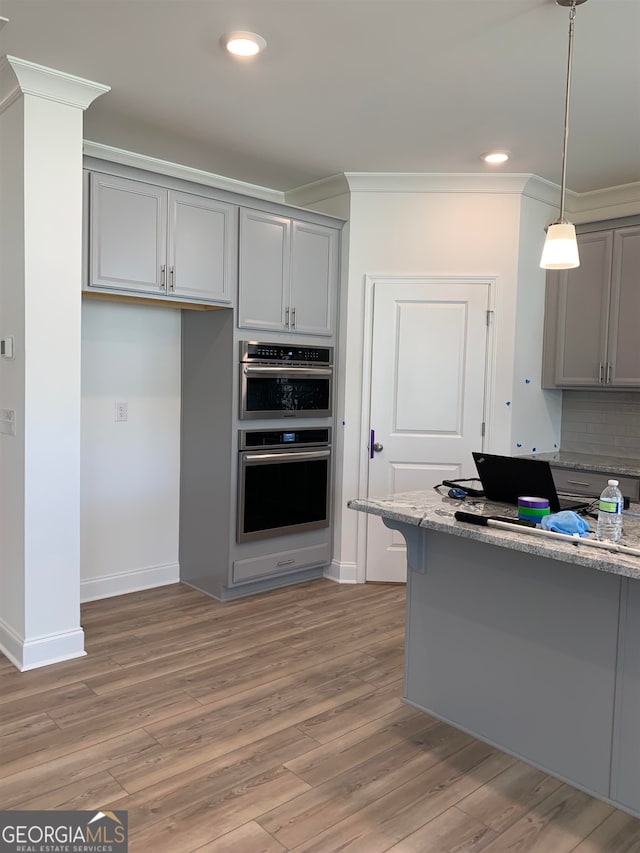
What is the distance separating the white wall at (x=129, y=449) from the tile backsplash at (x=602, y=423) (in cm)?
277

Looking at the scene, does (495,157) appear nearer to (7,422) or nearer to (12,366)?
(12,366)

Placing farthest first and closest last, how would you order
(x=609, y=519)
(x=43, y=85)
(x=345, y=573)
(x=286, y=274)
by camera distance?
1. (x=345, y=573)
2. (x=286, y=274)
3. (x=43, y=85)
4. (x=609, y=519)

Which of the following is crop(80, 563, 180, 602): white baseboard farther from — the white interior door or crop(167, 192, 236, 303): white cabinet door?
crop(167, 192, 236, 303): white cabinet door

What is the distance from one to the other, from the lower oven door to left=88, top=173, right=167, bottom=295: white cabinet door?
1210mm

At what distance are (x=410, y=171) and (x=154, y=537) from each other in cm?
291

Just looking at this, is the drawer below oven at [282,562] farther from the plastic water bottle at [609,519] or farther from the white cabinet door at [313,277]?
the plastic water bottle at [609,519]

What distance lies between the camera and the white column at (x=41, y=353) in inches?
115

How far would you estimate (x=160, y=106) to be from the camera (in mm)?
3230

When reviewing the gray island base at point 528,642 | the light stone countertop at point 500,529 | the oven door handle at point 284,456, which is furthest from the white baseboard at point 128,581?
the light stone countertop at point 500,529

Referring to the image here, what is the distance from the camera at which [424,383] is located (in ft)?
14.1

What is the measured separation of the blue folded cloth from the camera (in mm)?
2051

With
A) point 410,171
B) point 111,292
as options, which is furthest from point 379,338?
point 111,292

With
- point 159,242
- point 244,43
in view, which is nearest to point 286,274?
point 159,242

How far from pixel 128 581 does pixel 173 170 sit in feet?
8.71
